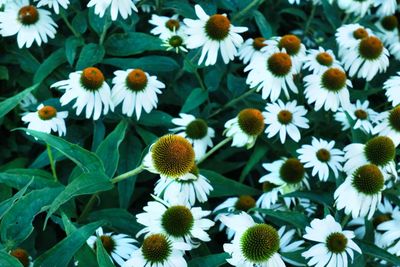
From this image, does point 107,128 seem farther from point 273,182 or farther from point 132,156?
point 273,182

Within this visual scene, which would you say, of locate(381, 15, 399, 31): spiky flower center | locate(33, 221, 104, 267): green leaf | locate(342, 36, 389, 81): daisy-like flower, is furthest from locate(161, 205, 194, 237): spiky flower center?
locate(381, 15, 399, 31): spiky flower center

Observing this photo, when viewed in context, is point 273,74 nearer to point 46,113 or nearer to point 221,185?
point 221,185

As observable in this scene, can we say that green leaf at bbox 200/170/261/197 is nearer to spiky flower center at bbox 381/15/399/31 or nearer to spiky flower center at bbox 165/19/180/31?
spiky flower center at bbox 165/19/180/31

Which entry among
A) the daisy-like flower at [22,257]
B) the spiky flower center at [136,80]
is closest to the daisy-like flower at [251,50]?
the spiky flower center at [136,80]

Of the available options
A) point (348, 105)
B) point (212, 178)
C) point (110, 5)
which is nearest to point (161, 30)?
point (110, 5)

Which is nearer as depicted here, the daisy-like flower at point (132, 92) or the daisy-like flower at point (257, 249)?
the daisy-like flower at point (257, 249)

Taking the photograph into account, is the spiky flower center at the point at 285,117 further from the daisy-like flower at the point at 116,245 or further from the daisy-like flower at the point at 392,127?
the daisy-like flower at the point at 116,245

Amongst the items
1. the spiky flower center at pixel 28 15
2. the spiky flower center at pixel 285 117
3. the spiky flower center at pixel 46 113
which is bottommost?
the spiky flower center at pixel 285 117
